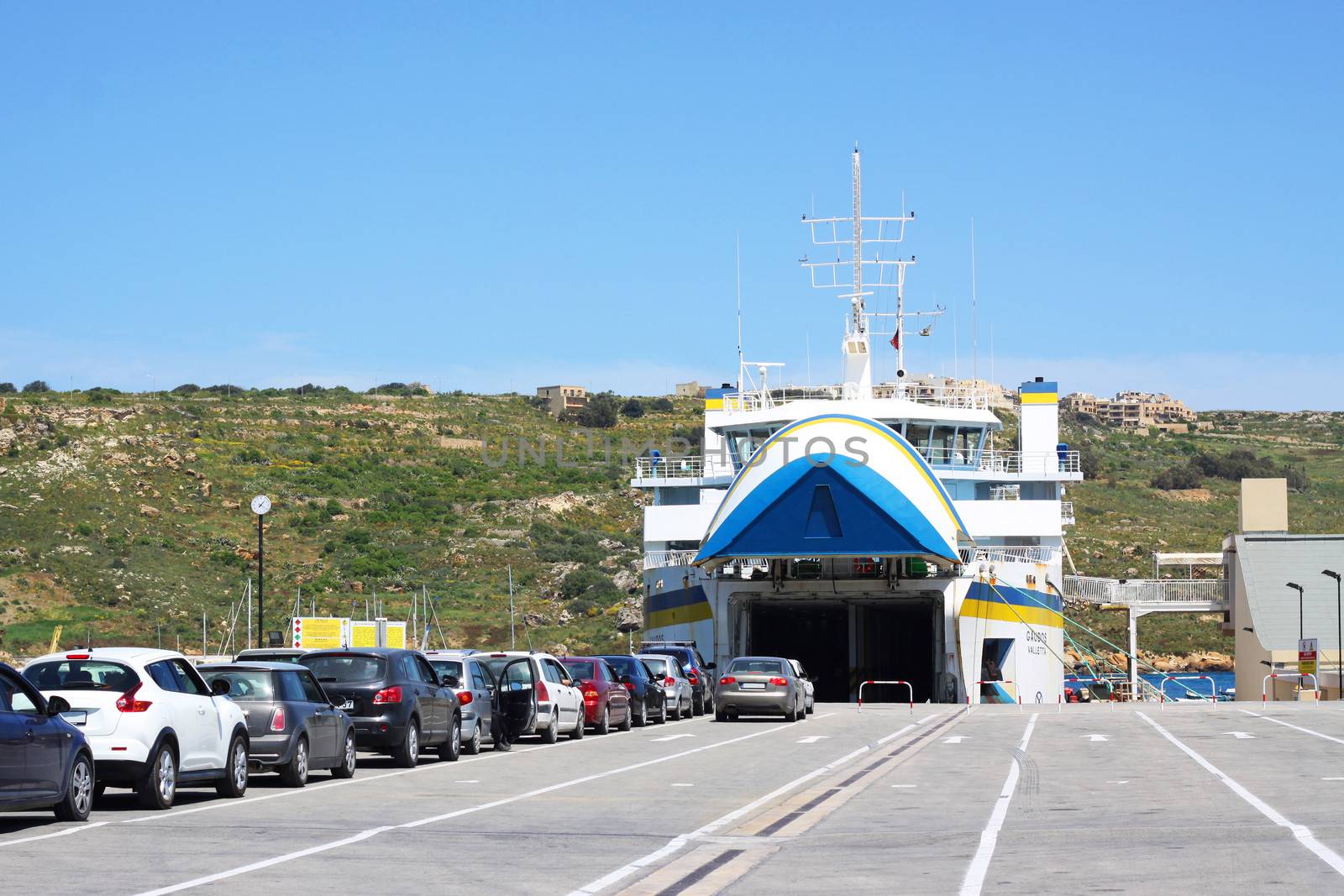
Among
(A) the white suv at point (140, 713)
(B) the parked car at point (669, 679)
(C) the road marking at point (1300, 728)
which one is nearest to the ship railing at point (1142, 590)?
(C) the road marking at point (1300, 728)

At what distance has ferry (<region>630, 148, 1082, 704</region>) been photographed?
40312mm

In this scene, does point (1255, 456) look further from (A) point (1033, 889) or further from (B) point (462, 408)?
(A) point (1033, 889)

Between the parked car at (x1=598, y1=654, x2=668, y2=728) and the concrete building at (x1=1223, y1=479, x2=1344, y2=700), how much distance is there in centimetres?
2833

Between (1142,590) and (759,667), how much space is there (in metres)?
32.6

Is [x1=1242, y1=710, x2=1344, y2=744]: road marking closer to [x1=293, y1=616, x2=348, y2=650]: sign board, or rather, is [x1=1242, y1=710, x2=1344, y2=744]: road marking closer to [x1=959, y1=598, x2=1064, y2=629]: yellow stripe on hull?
[x1=959, y1=598, x2=1064, y2=629]: yellow stripe on hull

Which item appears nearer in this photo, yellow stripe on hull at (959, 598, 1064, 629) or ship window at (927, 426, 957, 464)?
yellow stripe on hull at (959, 598, 1064, 629)

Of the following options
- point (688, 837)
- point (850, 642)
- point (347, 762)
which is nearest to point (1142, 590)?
point (850, 642)

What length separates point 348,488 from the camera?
338 feet

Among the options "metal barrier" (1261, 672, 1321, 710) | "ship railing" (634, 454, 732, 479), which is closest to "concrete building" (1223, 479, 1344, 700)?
"metal barrier" (1261, 672, 1321, 710)

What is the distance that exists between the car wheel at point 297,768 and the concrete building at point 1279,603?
42.7m

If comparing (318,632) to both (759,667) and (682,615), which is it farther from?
(682,615)

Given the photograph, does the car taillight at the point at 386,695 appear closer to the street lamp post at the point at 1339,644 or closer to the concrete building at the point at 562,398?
the street lamp post at the point at 1339,644

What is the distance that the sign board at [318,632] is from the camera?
3803cm

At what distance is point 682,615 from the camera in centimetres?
4822
